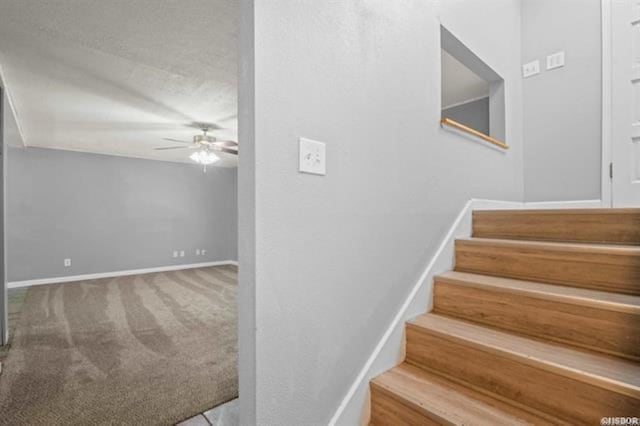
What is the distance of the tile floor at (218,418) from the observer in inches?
60.0

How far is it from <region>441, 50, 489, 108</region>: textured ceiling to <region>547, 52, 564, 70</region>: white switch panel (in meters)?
0.67

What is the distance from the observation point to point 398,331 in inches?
55.2

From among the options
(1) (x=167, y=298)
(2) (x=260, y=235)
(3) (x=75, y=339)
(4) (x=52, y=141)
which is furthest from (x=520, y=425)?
(4) (x=52, y=141)

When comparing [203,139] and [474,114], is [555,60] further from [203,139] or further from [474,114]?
[203,139]

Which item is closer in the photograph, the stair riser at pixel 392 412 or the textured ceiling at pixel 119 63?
the stair riser at pixel 392 412

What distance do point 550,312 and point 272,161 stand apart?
134cm

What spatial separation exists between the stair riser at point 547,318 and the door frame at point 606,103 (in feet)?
5.99

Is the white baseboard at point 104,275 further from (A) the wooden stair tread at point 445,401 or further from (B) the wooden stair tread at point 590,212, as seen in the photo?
(B) the wooden stair tread at point 590,212

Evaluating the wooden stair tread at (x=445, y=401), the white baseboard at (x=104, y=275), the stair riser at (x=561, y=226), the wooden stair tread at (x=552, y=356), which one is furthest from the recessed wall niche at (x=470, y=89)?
the white baseboard at (x=104, y=275)

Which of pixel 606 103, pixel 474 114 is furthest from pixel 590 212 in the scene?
pixel 474 114

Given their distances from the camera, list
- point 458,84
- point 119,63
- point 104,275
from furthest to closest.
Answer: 1. point 104,275
2. point 458,84
3. point 119,63

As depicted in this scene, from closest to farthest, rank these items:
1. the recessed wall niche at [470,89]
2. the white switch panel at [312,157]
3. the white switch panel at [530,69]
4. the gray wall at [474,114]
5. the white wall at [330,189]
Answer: the white wall at [330,189]
the white switch panel at [312,157]
the recessed wall niche at [470,89]
the white switch panel at [530,69]
the gray wall at [474,114]

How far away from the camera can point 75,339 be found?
261 cm

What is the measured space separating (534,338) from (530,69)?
2726mm
